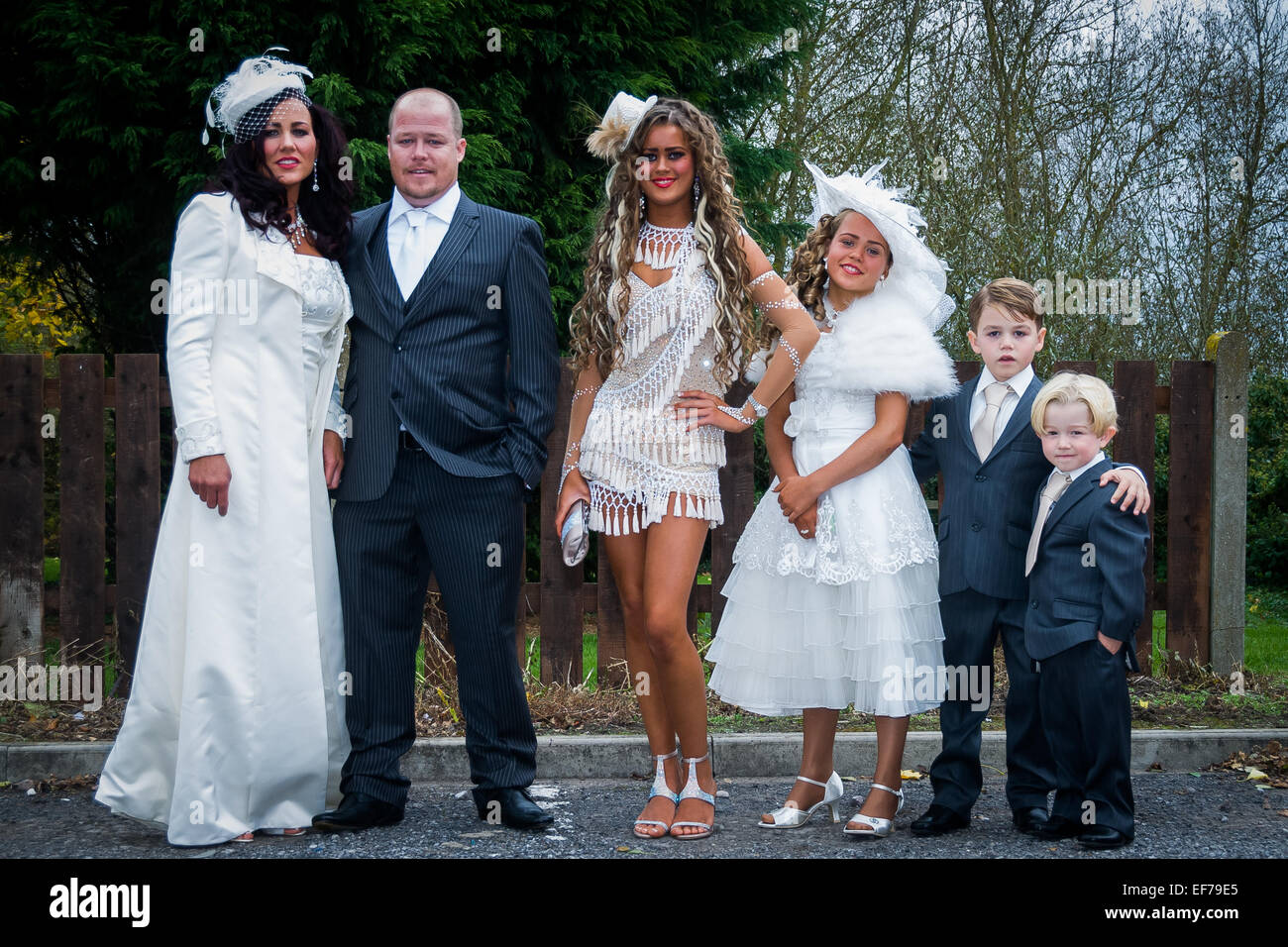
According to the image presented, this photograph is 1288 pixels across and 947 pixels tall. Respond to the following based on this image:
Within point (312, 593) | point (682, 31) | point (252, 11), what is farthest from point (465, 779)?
point (682, 31)

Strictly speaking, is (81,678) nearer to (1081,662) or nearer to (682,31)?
(1081,662)

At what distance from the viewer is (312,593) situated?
148 inches

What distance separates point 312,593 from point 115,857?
967 mm

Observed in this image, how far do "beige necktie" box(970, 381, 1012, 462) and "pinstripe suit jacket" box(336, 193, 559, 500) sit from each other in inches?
55.7

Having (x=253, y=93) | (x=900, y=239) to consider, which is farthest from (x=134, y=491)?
(x=900, y=239)

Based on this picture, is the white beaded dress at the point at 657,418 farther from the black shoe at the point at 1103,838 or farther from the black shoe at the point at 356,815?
the black shoe at the point at 1103,838

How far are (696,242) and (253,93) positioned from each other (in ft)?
4.91

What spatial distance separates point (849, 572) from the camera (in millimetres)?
3729

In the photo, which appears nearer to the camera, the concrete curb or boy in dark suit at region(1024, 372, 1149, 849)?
boy in dark suit at region(1024, 372, 1149, 849)

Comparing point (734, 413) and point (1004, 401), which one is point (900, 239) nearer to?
point (1004, 401)

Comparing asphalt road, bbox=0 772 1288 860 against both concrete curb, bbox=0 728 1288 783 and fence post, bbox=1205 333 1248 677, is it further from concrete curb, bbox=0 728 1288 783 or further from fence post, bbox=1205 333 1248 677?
fence post, bbox=1205 333 1248 677

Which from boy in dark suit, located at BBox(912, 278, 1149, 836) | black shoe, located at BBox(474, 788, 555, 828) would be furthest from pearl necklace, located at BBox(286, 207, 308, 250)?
boy in dark suit, located at BBox(912, 278, 1149, 836)

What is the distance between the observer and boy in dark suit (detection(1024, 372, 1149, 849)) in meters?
3.56

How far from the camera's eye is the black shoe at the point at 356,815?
3.74 metres
